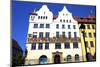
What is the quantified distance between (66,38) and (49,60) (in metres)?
0.27

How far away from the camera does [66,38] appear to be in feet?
6.22

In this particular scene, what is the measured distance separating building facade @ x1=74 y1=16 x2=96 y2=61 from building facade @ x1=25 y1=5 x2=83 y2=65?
46 mm

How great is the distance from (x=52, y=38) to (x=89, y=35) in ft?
1.27

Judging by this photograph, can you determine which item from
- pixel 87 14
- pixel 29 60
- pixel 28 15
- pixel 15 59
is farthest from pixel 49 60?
pixel 87 14

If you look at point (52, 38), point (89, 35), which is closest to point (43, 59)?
point (52, 38)

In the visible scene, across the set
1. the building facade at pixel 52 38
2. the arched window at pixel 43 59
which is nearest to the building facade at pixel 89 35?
the building facade at pixel 52 38

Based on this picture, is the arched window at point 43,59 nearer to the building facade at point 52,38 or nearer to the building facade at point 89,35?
the building facade at point 52,38

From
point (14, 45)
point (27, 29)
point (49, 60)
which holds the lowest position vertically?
point (49, 60)

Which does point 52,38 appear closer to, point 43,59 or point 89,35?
point 43,59

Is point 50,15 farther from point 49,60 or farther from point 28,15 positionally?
point 49,60

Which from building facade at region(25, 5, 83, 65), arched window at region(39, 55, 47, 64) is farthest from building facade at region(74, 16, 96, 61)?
arched window at region(39, 55, 47, 64)

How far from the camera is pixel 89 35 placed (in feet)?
6.43

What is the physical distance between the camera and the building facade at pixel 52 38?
1799 millimetres

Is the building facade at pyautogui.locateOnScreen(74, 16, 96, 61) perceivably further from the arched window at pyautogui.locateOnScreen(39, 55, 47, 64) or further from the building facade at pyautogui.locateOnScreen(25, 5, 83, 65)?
the arched window at pyautogui.locateOnScreen(39, 55, 47, 64)
